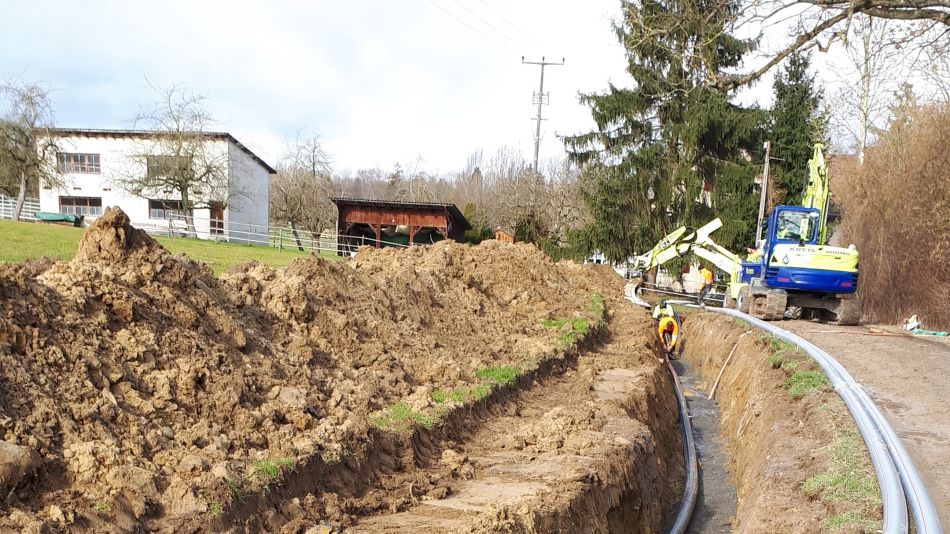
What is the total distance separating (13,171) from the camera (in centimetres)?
2934

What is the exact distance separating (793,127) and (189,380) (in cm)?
3290

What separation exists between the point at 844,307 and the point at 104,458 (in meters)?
16.2

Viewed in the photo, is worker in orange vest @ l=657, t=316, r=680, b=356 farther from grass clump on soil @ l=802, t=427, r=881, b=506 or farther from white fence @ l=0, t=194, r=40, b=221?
white fence @ l=0, t=194, r=40, b=221

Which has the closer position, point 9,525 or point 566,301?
point 9,525

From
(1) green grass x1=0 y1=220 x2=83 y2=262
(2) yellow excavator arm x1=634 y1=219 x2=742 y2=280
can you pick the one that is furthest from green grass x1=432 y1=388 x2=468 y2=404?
(2) yellow excavator arm x1=634 y1=219 x2=742 y2=280

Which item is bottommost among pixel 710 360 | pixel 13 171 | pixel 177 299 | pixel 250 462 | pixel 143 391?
pixel 710 360

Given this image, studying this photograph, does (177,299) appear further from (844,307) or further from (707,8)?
(844,307)

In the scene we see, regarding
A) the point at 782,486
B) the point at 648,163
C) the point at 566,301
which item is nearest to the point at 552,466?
the point at 782,486

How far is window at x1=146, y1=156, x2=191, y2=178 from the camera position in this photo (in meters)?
29.7

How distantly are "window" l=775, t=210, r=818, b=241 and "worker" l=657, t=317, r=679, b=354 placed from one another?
3.41m

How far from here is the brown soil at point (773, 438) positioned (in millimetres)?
5582

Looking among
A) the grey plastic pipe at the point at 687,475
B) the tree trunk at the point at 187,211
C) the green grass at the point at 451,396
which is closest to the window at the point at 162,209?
the tree trunk at the point at 187,211

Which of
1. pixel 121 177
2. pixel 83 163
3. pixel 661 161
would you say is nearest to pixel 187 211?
pixel 121 177

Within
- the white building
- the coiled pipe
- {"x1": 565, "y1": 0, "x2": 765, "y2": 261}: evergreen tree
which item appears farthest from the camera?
the white building
